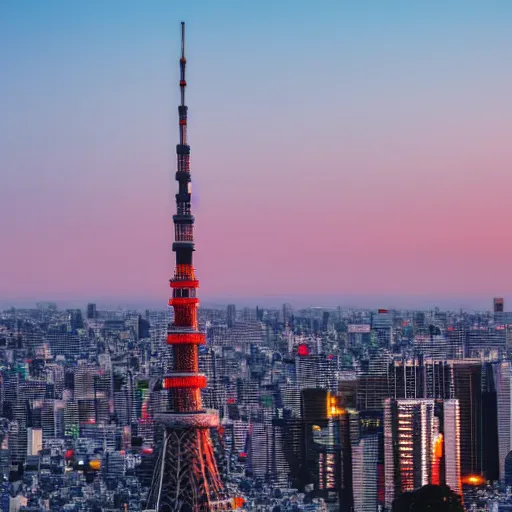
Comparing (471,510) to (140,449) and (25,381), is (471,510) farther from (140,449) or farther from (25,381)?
(25,381)

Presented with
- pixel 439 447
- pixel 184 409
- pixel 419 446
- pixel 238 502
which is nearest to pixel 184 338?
pixel 184 409

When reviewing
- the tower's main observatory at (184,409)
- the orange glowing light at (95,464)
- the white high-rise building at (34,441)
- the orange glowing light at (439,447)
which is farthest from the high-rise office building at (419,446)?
the white high-rise building at (34,441)

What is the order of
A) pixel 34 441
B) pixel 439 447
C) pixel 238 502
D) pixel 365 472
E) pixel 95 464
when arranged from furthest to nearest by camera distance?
pixel 34 441 < pixel 95 464 < pixel 439 447 < pixel 365 472 < pixel 238 502

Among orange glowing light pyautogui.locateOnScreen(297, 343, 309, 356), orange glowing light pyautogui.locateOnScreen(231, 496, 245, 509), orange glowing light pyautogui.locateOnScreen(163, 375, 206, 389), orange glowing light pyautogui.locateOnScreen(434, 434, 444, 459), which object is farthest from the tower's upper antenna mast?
orange glowing light pyautogui.locateOnScreen(297, 343, 309, 356)

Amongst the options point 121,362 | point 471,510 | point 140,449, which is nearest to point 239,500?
point 471,510

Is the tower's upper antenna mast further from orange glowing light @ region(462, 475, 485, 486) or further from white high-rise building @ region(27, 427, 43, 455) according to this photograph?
white high-rise building @ region(27, 427, 43, 455)

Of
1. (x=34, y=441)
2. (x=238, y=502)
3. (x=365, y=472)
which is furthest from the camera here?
(x=34, y=441)

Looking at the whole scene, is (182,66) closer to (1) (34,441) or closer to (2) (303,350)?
(1) (34,441)

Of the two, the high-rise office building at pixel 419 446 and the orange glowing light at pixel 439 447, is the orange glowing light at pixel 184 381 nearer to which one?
the high-rise office building at pixel 419 446

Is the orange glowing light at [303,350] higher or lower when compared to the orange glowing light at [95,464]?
higher
